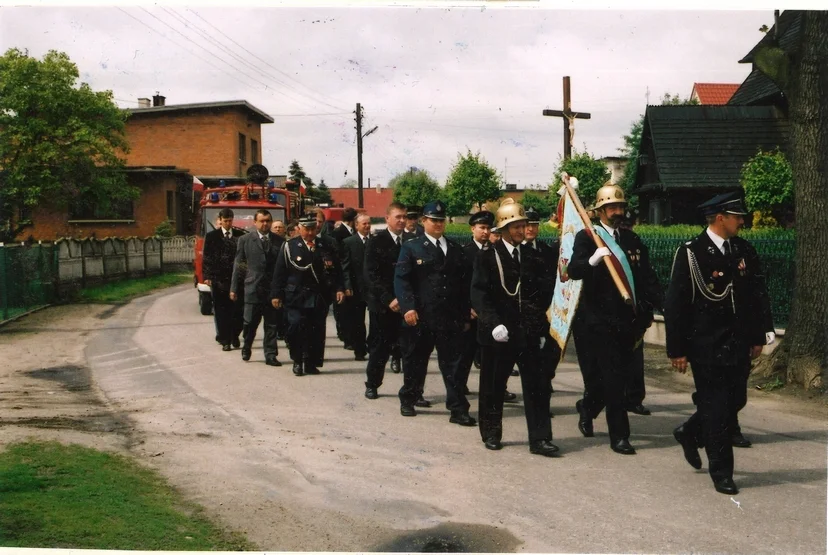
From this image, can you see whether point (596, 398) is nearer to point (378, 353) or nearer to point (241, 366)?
point (378, 353)

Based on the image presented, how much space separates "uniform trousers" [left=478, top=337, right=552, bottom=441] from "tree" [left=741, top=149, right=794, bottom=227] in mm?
16610

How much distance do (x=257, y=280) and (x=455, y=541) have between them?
7.77 metres

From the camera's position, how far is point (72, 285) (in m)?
21.3

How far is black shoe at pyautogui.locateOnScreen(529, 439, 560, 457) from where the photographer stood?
7.21 m

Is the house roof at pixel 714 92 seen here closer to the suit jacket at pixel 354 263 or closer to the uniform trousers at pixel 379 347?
the suit jacket at pixel 354 263

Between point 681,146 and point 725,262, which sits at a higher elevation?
point 681,146

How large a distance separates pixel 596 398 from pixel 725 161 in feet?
71.8

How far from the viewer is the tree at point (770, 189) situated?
22297 millimetres

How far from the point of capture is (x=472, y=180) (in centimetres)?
4691

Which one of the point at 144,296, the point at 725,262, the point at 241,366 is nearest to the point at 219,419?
the point at 241,366

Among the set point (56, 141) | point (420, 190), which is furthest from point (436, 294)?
point (420, 190)

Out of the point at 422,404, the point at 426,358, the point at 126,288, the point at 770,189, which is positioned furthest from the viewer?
the point at 126,288

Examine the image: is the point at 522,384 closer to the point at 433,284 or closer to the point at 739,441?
the point at 433,284

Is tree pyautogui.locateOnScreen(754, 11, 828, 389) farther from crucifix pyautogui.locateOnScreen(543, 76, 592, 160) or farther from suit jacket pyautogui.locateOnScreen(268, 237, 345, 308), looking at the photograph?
crucifix pyautogui.locateOnScreen(543, 76, 592, 160)
